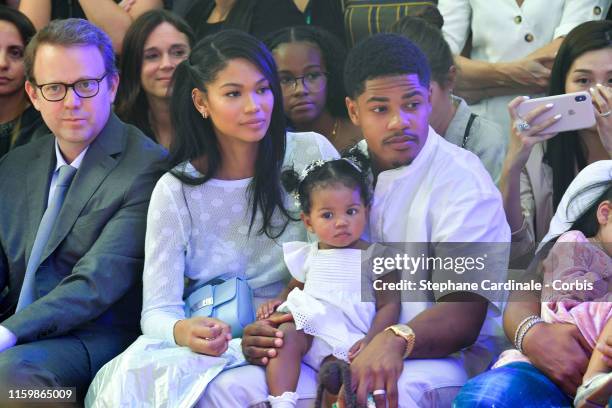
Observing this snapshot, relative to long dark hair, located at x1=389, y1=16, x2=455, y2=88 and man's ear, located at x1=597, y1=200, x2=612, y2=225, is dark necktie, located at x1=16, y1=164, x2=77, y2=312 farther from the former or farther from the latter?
man's ear, located at x1=597, y1=200, x2=612, y2=225

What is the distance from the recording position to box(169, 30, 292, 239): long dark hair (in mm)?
3873

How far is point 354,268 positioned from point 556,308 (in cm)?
62

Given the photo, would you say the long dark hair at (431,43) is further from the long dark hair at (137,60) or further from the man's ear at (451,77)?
the long dark hair at (137,60)

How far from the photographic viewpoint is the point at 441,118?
13.6 feet

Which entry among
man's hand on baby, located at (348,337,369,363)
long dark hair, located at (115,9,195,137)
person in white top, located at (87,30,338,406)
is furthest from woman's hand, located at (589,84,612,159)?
long dark hair, located at (115,9,195,137)

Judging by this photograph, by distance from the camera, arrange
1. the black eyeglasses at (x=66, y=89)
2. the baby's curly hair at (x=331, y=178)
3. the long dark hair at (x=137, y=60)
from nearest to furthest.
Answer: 1. the baby's curly hair at (x=331, y=178)
2. the black eyeglasses at (x=66, y=89)
3. the long dark hair at (x=137, y=60)

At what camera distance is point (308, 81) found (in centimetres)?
437

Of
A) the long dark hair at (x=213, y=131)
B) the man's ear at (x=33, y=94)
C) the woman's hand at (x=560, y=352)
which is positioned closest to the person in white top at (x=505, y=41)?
the long dark hair at (x=213, y=131)

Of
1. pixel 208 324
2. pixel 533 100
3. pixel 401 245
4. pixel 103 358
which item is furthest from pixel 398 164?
pixel 103 358

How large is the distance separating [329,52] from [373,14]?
25cm

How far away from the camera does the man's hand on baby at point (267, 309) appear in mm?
3670

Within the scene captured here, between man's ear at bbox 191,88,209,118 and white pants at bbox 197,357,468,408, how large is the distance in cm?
92

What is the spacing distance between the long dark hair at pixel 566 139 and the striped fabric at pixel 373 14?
0.64m

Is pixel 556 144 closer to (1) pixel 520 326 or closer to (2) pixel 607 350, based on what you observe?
(1) pixel 520 326
